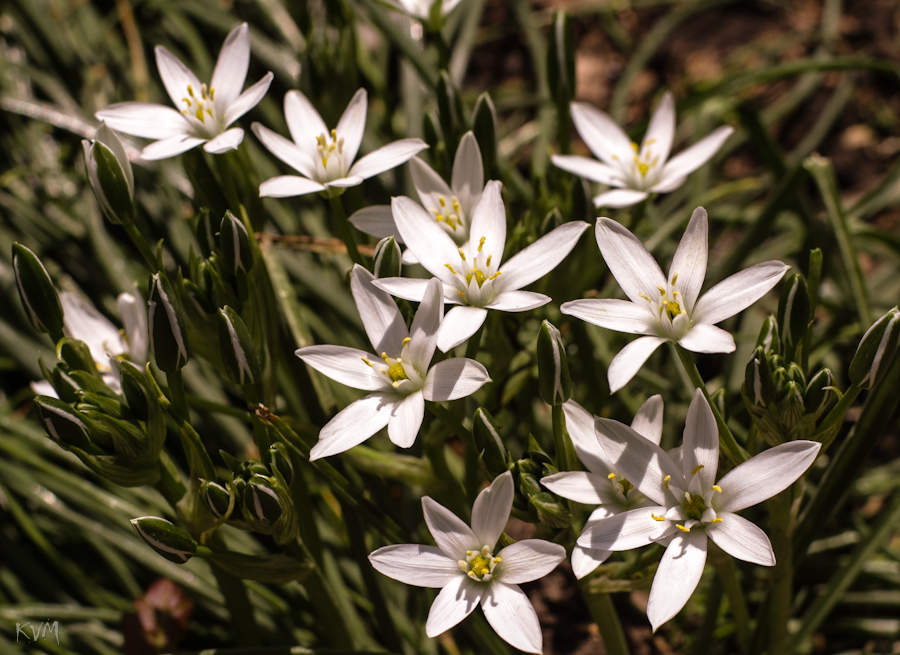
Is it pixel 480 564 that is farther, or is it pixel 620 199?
pixel 620 199

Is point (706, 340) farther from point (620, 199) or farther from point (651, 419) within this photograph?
point (620, 199)

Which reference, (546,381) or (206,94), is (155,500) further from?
(546,381)

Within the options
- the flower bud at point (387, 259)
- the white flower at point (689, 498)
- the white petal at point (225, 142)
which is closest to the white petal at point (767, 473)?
the white flower at point (689, 498)

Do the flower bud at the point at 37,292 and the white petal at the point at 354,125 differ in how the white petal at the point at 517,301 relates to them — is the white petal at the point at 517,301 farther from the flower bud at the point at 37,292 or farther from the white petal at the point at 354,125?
the flower bud at the point at 37,292

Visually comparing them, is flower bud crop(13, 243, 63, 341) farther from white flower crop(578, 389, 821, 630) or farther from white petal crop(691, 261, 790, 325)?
white petal crop(691, 261, 790, 325)

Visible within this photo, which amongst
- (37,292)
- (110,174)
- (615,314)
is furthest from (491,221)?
(37,292)

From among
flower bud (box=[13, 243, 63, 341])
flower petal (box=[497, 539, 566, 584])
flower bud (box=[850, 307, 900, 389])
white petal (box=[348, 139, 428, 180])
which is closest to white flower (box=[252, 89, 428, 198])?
white petal (box=[348, 139, 428, 180])

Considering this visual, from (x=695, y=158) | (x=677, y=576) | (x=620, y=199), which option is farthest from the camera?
(x=695, y=158)
